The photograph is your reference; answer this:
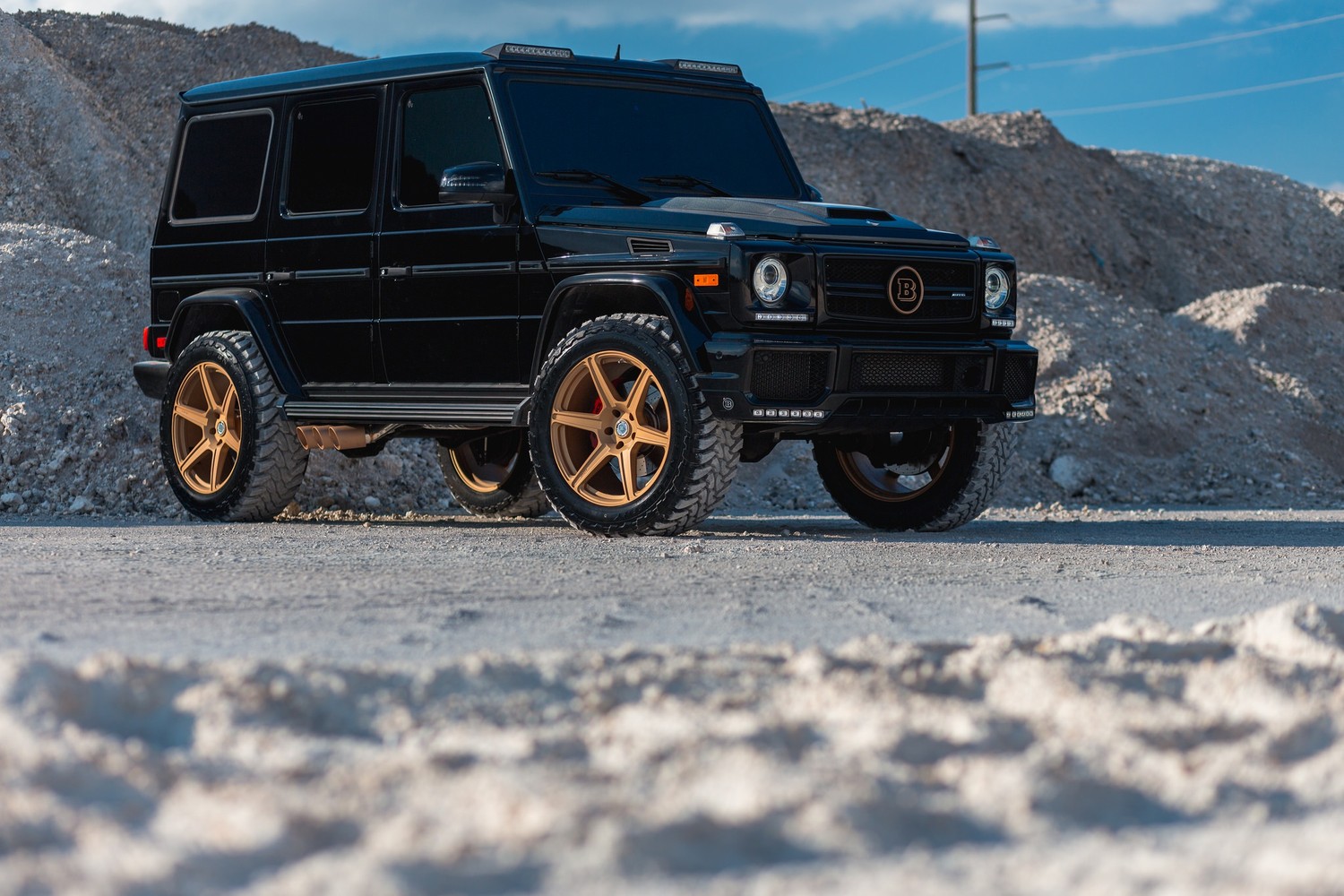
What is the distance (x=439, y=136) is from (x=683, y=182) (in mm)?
1335

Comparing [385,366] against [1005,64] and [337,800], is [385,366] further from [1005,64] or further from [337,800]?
[1005,64]

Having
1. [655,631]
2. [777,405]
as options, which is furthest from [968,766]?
[777,405]

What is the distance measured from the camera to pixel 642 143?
30.1 feet

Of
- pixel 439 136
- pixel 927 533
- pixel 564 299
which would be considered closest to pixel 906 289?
pixel 927 533

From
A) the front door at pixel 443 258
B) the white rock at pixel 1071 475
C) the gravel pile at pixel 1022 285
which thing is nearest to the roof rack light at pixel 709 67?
the front door at pixel 443 258

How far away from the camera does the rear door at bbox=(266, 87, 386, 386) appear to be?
372 inches

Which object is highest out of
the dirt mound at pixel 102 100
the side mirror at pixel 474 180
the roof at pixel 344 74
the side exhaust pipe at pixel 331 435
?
the dirt mound at pixel 102 100

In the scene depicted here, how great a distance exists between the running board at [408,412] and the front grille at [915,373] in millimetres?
1731

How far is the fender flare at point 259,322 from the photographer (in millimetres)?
9828

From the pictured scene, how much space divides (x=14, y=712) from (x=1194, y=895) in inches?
101

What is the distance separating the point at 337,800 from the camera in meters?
3.20

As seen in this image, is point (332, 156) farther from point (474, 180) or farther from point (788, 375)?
point (788, 375)

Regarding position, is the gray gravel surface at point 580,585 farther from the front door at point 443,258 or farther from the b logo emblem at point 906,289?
the b logo emblem at point 906,289

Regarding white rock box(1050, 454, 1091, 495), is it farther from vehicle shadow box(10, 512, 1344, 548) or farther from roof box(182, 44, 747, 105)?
roof box(182, 44, 747, 105)
